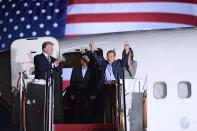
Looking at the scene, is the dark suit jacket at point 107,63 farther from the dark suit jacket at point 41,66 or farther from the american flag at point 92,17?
the dark suit jacket at point 41,66

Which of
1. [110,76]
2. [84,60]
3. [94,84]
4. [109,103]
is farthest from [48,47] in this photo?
[109,103]

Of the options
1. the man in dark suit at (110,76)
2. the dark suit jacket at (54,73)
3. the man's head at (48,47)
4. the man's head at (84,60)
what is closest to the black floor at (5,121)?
the dark suit jacket at (54,73)

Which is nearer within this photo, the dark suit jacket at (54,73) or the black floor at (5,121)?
the dark suit jacket at (54,73)

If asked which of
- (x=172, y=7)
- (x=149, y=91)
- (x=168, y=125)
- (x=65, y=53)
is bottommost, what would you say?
(x=168, y=125)

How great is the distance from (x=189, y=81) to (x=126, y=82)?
0.97 meters

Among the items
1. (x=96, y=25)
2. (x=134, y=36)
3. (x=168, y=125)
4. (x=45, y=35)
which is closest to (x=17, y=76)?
(x=45, y=35)

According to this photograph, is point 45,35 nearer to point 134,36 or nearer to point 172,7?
point 134,36

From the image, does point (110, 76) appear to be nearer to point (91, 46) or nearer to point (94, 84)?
point (94, 84)

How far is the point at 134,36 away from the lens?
678cm

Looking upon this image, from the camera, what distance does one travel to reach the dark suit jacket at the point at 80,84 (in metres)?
6.68

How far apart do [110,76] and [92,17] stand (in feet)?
2.87

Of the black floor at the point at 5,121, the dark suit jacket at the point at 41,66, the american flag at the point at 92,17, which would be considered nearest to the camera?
the dark suit jacket at the point at 41,66

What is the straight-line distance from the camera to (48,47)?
6.51m

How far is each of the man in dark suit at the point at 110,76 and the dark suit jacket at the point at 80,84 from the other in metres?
0.20
